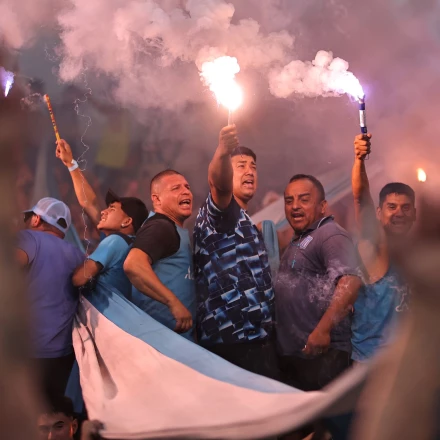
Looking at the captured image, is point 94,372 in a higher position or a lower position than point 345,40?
lower

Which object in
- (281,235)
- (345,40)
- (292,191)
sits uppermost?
(345,40)

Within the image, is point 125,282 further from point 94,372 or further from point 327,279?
point 327,279

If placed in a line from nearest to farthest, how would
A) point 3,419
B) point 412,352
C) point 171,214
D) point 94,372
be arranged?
point 3,419 → point 412,352 → point 94,372 → point 171,214

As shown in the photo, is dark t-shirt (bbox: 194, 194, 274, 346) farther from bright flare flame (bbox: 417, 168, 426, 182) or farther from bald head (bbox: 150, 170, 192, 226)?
bright flare flame (bbox: 417, 168, 426, 182)

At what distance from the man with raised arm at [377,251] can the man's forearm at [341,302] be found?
29mm

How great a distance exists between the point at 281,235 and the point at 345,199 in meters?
0.25

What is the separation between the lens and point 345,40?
2.23m

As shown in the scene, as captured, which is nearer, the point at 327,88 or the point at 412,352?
the point at 412,352

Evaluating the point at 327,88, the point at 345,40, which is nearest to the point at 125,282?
the point at 327,88

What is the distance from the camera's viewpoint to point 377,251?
2.08m

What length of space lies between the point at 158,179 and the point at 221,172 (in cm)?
31

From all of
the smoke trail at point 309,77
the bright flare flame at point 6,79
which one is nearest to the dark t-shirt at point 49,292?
the bright flare flame at point 6,79

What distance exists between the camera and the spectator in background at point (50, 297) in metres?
1.99

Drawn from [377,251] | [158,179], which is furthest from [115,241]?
[377,251]
